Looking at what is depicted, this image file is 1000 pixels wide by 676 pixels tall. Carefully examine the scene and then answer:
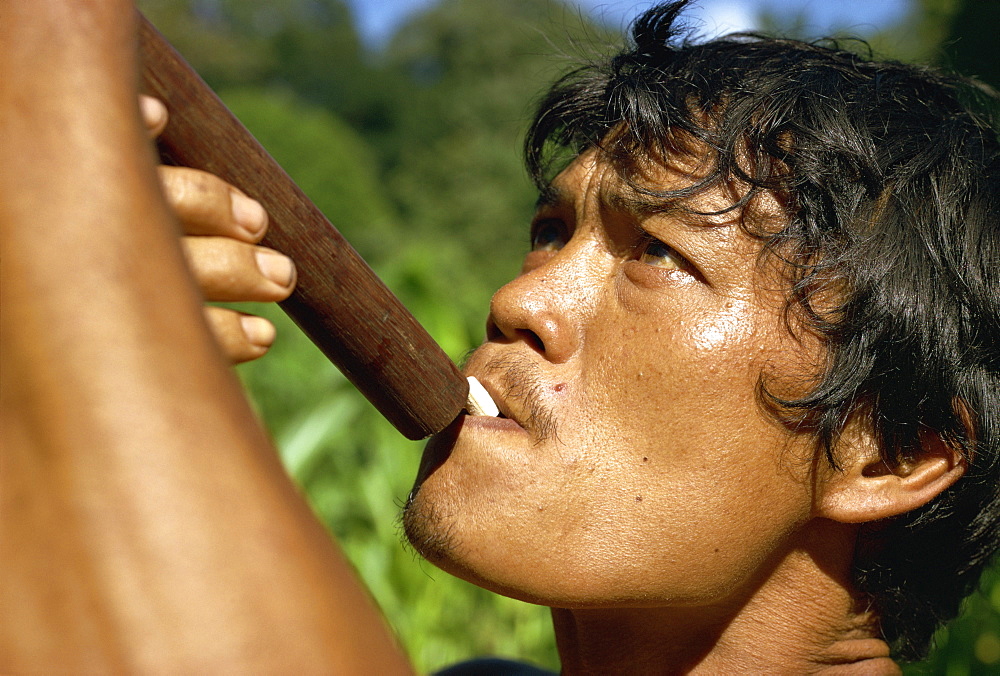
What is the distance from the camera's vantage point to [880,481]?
6.07 feet

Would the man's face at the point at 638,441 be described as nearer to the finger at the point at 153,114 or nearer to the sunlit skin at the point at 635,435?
the sunlit skin at the point at 635,435

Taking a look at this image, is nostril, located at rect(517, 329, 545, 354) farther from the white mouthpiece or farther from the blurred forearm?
the blurred forearm

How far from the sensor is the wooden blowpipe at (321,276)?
115cm

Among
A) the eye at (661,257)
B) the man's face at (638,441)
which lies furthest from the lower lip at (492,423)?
the eye at (661,257)

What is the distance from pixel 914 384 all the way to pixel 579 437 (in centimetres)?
76

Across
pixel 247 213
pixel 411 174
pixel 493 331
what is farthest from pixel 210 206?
pixel 411 174

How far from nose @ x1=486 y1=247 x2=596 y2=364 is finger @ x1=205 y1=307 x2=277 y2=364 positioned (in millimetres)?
678

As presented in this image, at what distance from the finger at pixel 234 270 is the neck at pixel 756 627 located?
1.18 meters

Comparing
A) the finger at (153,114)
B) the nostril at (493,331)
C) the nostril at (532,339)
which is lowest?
the nostril at (493,331)

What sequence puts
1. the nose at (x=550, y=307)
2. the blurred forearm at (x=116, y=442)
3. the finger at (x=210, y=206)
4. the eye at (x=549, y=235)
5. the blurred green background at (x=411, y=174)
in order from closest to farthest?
the blurred forearm at (x=116, y=442), the finger at (x=210, y=206), the nose at (x=550, y=307), the eye at (x=549, y=235), the blurred green background at (x=411, y=174)

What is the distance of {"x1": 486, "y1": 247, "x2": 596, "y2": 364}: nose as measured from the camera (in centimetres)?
176

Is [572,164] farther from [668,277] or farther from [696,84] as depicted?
[668,277]

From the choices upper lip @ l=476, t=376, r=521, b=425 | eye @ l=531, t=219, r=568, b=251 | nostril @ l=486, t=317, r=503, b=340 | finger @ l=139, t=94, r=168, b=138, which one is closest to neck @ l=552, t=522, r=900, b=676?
upper lip @ l=476, t=376, r=521, b=425

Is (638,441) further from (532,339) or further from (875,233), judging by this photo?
(875,233)
